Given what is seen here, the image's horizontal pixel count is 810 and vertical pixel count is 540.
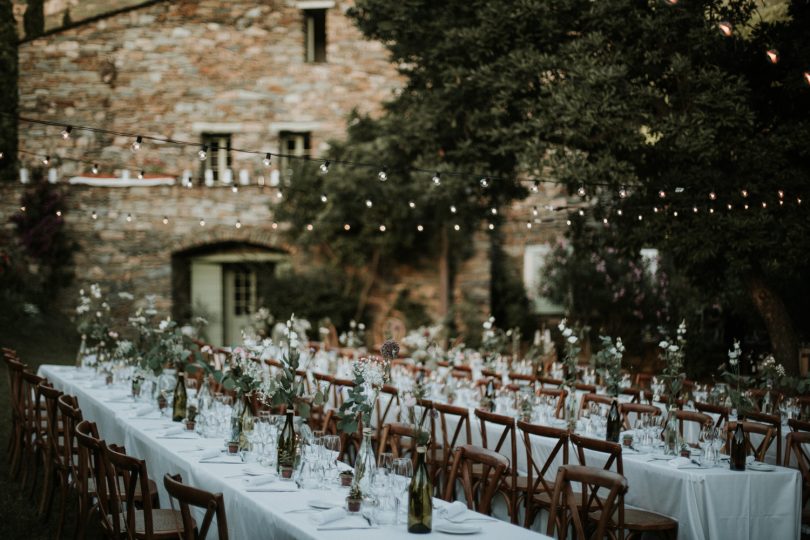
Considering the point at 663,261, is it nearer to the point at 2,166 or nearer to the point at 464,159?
the point at 464,159

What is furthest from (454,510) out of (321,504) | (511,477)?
(511,477)

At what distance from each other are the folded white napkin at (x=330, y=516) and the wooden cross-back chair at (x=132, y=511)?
73cm

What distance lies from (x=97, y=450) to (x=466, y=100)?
282 inches

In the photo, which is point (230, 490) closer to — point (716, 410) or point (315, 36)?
point (716, 410)

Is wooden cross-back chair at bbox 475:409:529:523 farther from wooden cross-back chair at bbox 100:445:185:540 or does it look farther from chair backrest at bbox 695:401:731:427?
wooden cross-back chair at bbox 100:445:185:540

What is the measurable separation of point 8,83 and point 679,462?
47.3 feet

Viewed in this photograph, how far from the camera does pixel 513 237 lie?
1647 cm

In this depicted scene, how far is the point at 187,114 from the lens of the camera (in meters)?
15.6

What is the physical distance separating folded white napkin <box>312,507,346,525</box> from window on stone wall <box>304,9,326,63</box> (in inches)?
524

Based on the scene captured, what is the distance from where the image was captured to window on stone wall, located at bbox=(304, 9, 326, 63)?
52.4ft

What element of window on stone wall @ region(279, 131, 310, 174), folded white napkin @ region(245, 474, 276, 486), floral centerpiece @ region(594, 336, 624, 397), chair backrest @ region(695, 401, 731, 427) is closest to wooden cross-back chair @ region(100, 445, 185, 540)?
folded white napkin @ region(245, 474, 276, 486)

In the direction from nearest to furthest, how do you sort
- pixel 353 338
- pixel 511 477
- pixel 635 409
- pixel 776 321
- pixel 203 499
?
1. pixel 203 499
2. pixel 511 477
3. pixel 635 409
4. pixel 776 321
5. pixel 353 338

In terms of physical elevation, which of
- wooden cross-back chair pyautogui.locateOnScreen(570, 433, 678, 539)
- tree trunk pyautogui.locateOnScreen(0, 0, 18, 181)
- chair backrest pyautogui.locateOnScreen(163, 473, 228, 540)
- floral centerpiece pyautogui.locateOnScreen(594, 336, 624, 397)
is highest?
tree trunk pyautogui.locateOnScreen(0, 0, 18, 181)

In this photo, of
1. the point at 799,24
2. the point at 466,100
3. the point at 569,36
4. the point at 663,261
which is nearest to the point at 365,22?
the point at 466,100
